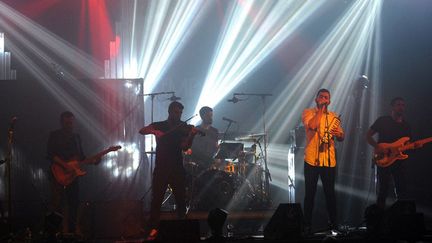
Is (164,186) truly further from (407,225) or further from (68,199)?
(407,225)

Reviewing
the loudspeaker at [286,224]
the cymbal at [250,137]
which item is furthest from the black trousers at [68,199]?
the cymbal at [250,137]

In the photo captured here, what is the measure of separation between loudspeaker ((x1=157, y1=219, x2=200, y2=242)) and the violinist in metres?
2.26

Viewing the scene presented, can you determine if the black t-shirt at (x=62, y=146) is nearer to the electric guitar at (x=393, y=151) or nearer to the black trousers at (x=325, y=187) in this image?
the black trousers at (x=325, y=187)

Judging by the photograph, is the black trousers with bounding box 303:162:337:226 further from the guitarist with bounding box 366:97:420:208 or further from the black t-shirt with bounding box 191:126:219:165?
the black t-shirt with bounding box 191:126:219:165

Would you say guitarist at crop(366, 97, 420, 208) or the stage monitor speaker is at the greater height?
guitarist at crop(366, 97, 420, 208)

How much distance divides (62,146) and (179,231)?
3.74 metres

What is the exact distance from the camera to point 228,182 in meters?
11.1

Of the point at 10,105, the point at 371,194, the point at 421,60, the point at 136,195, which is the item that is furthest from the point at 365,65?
the point at 10,105

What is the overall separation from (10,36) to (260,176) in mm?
8169

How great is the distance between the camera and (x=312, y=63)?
14.5 metres

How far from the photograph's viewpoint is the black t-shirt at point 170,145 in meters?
8.52

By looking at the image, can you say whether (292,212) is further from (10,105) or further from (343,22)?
(343,22)

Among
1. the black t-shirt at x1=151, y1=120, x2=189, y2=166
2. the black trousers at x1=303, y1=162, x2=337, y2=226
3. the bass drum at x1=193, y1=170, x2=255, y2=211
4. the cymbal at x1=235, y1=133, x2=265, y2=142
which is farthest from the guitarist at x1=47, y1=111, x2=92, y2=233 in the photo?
the cymbal at x1=235, y1=133, x2=265, y2=142

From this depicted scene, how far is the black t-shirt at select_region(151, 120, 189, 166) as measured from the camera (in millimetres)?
8523
